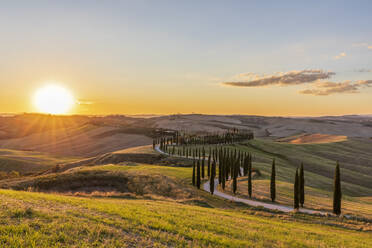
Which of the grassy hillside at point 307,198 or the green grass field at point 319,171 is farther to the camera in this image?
the green grass field at point 319,171

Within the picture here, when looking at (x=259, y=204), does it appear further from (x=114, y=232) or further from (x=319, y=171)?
(x=319, y=171)

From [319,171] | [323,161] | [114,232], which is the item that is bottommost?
[319,171]

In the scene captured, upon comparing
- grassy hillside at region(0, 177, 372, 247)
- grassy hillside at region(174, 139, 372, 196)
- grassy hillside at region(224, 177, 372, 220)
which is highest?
grassy hillside at region(0, 177, 372, 247)

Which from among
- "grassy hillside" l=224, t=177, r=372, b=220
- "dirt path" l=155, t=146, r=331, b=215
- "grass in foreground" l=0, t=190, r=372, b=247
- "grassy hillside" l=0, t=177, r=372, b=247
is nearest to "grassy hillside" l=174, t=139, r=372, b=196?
"grassy hillside" l=224, t=177, r=372, b=220

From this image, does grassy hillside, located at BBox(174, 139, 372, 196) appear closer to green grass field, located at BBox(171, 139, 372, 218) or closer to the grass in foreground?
green grass field, located at BBox(171, 139, 372, 218)

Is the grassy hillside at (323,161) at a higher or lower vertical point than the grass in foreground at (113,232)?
lower

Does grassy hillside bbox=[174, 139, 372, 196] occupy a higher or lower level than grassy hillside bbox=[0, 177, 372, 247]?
lower

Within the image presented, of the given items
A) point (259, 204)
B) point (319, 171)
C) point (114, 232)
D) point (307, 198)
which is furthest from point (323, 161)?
point (114, 232)

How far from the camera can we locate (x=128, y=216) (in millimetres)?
17141

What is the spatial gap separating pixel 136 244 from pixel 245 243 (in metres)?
6.15

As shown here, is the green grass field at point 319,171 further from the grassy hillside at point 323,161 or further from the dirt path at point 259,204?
the dirt path at point 259,204

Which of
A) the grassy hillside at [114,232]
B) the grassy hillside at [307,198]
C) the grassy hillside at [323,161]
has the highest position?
the grassy hillside at [114,232]

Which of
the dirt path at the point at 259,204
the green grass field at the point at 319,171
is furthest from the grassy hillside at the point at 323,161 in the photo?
the dirt path at the point at 259,204

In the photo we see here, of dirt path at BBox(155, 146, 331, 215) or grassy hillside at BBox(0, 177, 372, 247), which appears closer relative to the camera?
grassy hillside at BBox(0, 177, 372, 247)
